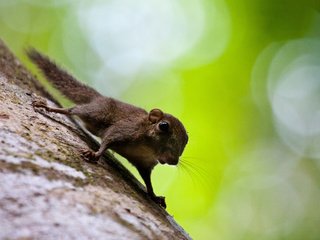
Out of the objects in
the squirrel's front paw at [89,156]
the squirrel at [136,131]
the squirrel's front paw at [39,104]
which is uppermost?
the squirrel at [136,131]

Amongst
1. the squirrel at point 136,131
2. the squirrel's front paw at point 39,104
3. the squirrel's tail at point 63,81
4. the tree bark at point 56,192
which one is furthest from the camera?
the squirrel's tail at point 63,81

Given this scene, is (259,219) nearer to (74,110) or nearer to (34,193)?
(74,110)

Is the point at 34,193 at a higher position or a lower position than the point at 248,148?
lower

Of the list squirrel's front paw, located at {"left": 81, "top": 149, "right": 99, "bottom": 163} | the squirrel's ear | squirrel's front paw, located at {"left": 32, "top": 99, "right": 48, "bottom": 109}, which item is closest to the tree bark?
squirrel's front paw, located at {"left": 81, "top": 149, "right": 99, "bottom": 163}

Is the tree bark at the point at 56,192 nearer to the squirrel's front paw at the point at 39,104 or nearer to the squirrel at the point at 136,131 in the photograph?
the squirrel's front paw at the point at 39,104

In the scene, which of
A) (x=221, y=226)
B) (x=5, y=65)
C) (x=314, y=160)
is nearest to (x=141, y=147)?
(x=5, y=65)

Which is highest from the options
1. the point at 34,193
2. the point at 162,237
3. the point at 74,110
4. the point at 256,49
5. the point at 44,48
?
the point at 256,49

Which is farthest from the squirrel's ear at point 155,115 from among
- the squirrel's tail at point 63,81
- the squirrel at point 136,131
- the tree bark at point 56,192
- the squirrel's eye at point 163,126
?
the tree bark at point 56,192
